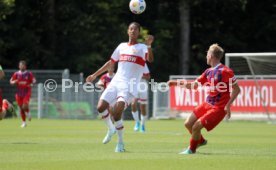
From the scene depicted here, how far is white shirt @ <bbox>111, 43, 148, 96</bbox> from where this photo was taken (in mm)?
14234

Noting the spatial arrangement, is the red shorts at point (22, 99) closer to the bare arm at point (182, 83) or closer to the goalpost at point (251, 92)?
the goalpost at point (251, 92)

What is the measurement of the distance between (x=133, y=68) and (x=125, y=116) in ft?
75.7

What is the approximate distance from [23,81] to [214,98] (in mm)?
15969

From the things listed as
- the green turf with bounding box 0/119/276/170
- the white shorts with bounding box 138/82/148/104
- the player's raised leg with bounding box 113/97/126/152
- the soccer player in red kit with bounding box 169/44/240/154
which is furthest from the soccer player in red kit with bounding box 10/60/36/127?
the soccer player in red kit with bounding box 169/44/240/154

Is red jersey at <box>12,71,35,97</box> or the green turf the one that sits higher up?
red jersey at <box>12,71,35,97</box>

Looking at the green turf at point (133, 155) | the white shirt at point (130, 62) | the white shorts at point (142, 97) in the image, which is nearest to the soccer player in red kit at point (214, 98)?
the green turf at point (133, 155)

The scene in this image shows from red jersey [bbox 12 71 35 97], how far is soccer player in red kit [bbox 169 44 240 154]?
1562 cm

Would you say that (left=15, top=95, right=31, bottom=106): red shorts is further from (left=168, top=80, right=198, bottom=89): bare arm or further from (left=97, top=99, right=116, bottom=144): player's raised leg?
(left=168, top=80, right=198, bottom=89): bare arm

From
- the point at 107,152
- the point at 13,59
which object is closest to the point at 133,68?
the point at 107,152

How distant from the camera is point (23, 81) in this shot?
2812 cm

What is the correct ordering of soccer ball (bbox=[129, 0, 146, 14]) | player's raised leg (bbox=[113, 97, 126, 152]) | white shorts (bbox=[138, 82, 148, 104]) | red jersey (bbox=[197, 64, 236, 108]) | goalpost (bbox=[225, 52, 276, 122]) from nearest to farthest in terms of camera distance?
red jersey (bbox=[197, 64, 236, 108]) → player's raised leg (bbox=[113, 97, 126, 152]) → soccer ball (bbox=[129, 0, 146, 14]) → white shorts (bbox=[138, 82, 148, 104]) → goalpost (bbox=[225, 52, 276, 122])

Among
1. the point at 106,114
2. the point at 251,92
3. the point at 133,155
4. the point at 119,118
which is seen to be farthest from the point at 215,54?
the point at 251,92

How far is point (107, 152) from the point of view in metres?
13.5

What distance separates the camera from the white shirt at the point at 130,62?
14.2 meters
